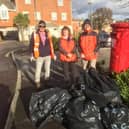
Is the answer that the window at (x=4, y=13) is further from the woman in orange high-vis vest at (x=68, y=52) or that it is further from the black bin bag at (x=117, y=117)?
the black bin bag at (x=117, y=117)

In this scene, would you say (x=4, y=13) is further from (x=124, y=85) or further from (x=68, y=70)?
(x=124, y=85)

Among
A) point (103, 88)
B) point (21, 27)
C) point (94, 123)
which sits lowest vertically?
point (21, 27)

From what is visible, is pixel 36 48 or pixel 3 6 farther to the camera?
pixel 3 6

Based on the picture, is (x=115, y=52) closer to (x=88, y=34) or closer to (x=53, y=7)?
(x=88, y=34)

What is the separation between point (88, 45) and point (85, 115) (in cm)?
399

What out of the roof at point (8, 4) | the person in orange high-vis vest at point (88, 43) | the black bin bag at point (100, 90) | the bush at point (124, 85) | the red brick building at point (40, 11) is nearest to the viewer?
the black bin bag at point (100, 90)

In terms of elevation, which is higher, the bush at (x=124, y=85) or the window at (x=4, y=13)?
the bush at (x=124, y=85)

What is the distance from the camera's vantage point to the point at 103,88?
5699 mm

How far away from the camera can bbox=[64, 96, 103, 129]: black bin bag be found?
5.40m

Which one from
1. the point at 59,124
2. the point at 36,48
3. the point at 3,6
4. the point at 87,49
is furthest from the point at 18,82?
the point at 3,6

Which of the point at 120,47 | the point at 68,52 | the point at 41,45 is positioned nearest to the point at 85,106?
the point at 120,47

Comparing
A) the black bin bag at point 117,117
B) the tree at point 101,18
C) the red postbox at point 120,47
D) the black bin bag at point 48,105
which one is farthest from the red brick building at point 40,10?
the black bin bag at point 117,117

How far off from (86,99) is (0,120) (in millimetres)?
2012

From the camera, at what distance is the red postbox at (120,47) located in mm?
8398
